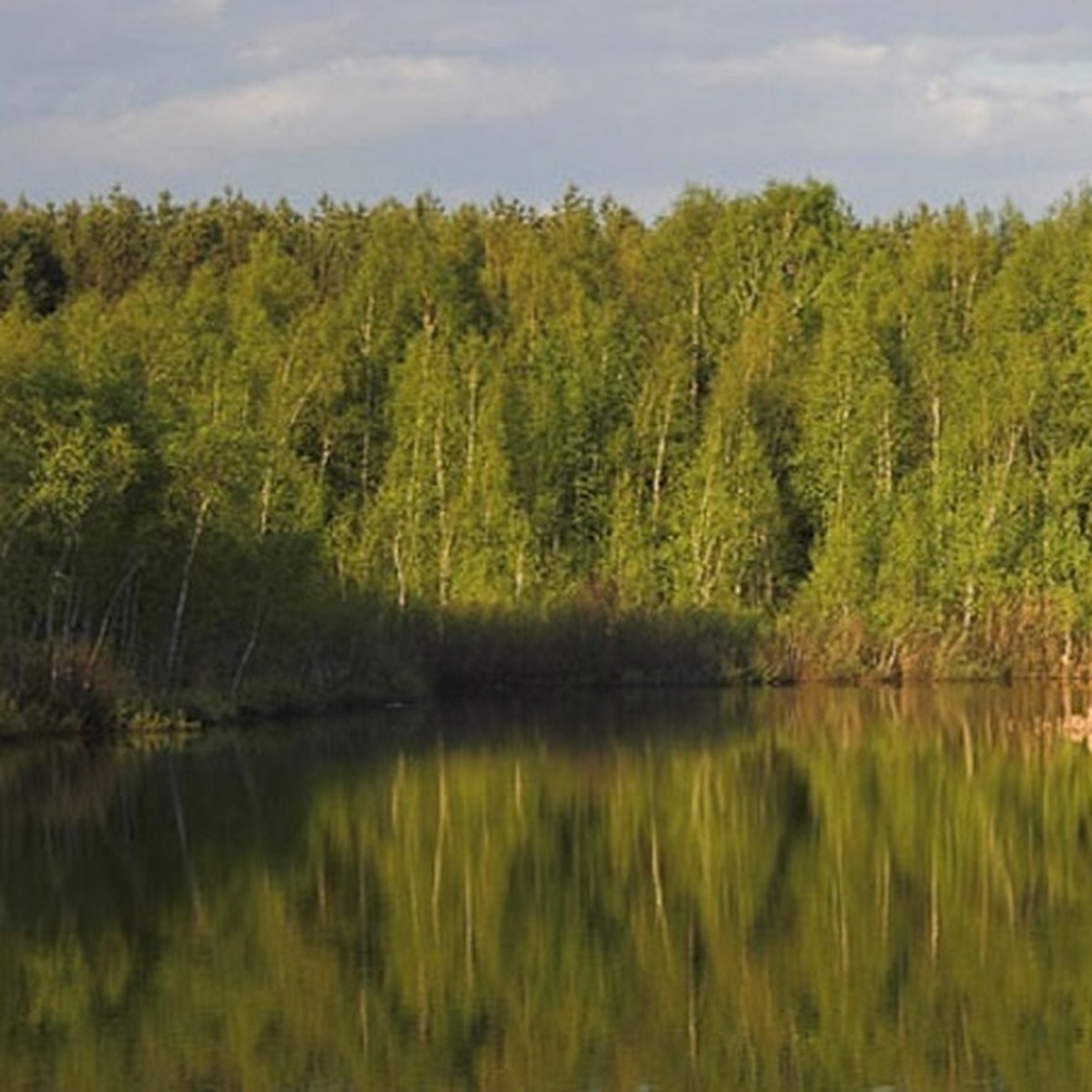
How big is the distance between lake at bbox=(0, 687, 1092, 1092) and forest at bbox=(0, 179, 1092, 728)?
223 inches

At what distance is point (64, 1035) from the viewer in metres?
16.5

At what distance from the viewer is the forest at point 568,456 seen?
42594mm

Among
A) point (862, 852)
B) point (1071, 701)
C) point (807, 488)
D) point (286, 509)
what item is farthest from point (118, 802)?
point (807, 488)

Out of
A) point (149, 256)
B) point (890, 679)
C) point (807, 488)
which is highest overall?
point (149, 256)

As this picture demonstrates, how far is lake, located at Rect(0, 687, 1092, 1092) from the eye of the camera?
15773 millimetres

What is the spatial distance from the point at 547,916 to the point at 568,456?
43.9m

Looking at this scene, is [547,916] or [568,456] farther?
[568,456]

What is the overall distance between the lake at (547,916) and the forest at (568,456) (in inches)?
223

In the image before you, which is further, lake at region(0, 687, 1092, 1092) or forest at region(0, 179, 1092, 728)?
forest at region(0, 179, 1092, 728)

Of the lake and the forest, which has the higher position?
the forest

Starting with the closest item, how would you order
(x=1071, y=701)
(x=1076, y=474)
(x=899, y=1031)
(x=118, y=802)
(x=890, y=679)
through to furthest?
(x=899, y=1031) < (x=118, y=802) < (x=1071, y=701) < (x=890, y=679) < (x=1076, y=474)

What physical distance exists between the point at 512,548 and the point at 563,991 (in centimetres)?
4072

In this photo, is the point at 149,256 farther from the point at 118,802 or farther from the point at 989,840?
the point at 989,840

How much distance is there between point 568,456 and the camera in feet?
214
